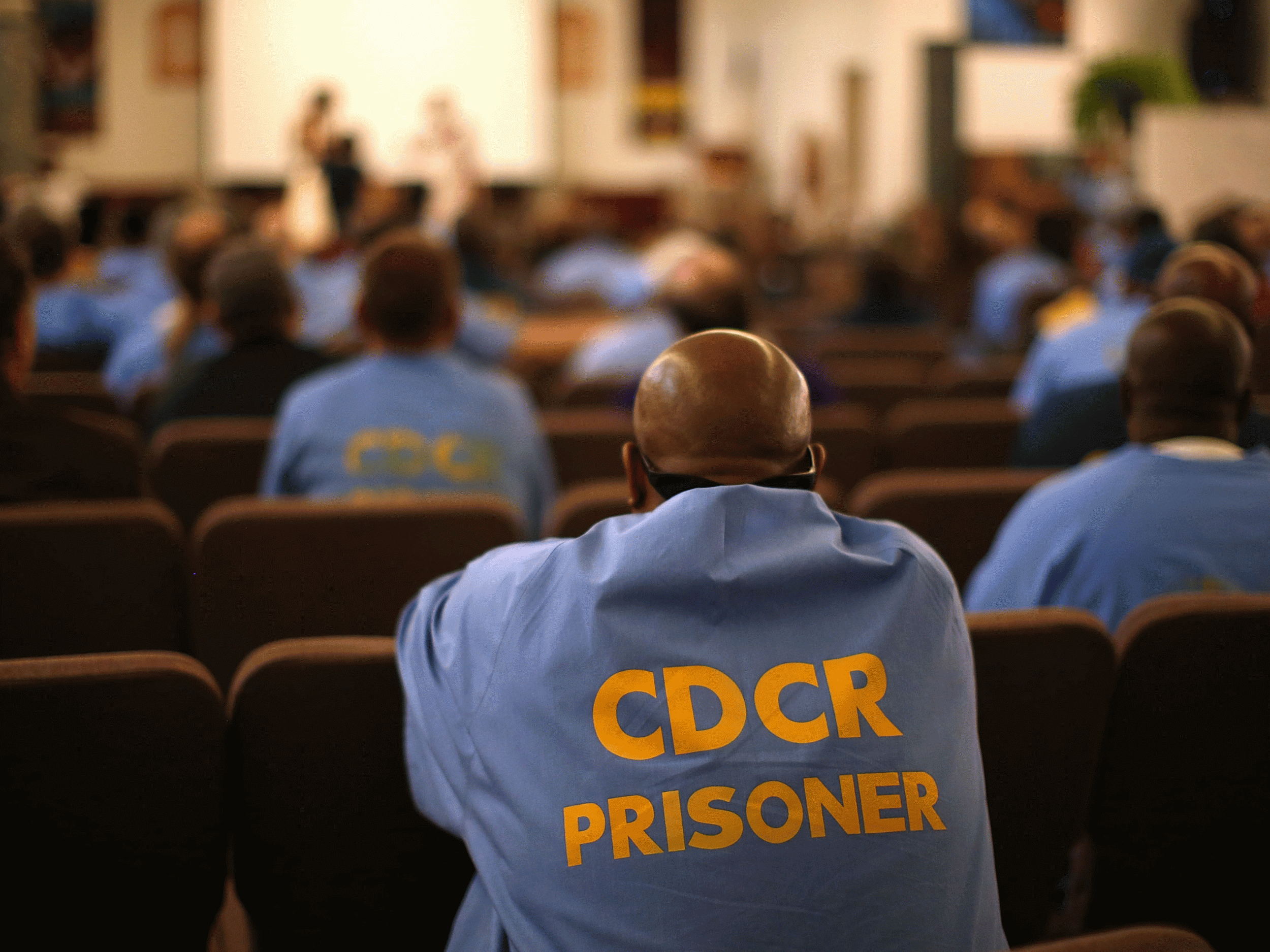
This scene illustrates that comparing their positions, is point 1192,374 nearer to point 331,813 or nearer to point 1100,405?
point 1100,405

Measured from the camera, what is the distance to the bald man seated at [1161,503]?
1761 millimetres

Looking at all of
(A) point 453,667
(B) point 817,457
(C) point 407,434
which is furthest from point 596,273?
(A) point 453,667

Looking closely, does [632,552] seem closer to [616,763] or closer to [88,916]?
[616,763]

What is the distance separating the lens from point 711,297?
3.24 metres

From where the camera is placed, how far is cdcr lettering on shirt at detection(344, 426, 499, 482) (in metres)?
2.46

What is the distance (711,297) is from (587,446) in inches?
20.8

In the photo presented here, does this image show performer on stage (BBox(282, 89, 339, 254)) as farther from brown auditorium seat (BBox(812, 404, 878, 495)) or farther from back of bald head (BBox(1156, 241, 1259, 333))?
back of bald head (BBox(1156, 241, 1259, 333))

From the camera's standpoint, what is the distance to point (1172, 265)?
114 inches

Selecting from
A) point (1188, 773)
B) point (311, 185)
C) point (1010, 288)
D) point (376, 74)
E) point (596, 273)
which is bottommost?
point (1188, 773)

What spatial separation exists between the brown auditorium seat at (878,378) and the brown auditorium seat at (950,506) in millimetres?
1642

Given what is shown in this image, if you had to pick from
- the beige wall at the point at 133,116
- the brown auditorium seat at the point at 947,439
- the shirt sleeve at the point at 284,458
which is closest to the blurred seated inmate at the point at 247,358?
the shirt sleeve at the point at 284,458

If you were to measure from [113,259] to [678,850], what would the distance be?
780 centimetres

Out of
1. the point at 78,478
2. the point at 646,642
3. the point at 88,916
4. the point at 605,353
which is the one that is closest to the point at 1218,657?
the point at 646,642

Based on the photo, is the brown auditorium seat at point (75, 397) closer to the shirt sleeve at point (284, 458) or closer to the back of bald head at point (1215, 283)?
the shirt sleeve at point (284, 458)
